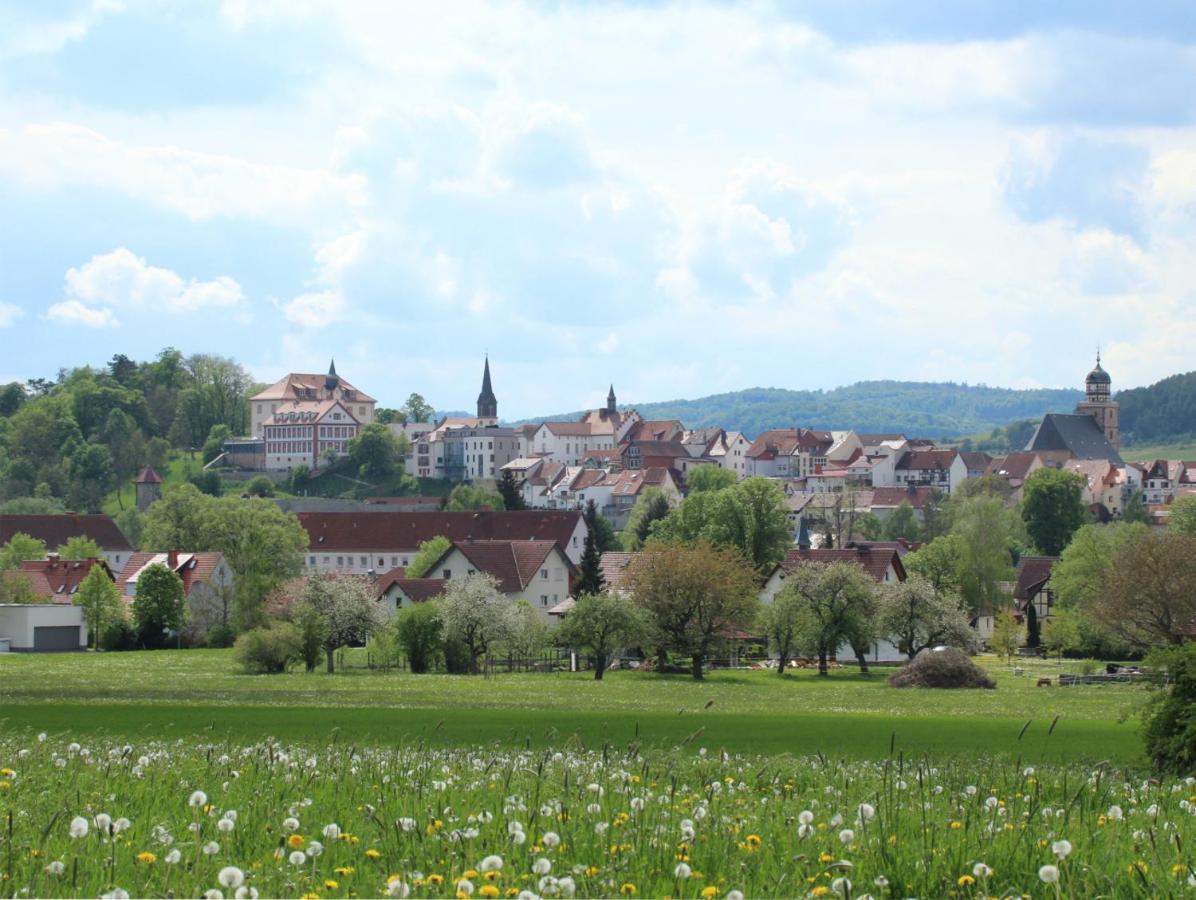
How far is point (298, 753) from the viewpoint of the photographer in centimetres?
1459

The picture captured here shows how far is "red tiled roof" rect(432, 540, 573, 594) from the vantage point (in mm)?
94250

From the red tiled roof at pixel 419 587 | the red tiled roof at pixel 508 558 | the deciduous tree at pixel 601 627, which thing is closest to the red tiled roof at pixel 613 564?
the red tiled roof at pixel 508 558

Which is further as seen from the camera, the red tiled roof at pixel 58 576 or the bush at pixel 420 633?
the red tiled roof at pixel 58 576

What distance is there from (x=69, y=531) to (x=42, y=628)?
5135 centimetres

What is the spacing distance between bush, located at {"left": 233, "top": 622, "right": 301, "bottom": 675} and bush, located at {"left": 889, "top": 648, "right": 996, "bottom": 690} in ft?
78.3

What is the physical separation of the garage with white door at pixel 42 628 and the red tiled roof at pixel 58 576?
27.0 feet

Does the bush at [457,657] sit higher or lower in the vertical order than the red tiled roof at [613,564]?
lower

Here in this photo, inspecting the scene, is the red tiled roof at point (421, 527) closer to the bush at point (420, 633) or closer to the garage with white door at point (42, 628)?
the garage with white door at point (42, 628)

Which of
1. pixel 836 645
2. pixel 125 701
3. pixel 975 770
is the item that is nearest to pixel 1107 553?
pixel 836 645

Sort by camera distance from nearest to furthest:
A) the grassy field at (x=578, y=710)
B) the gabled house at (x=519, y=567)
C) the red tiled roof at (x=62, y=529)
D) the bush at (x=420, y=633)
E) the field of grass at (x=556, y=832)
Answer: the field of grass at (x=556, y=832)
the grassy field at (x=578, y=710)
the bush at (x=420, y=633)
the gabled house at (x=519, y=567)
the red tiled roof at (x=62, y=529)

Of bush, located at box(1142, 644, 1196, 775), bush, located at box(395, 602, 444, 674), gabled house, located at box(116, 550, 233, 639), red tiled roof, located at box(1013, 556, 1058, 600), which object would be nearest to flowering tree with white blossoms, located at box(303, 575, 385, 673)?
bush, located at box(395, 602, 444, 674)

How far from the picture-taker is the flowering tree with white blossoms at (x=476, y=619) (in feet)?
228

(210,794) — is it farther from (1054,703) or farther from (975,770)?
(1054,703)

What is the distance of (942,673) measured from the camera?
60.3 m
